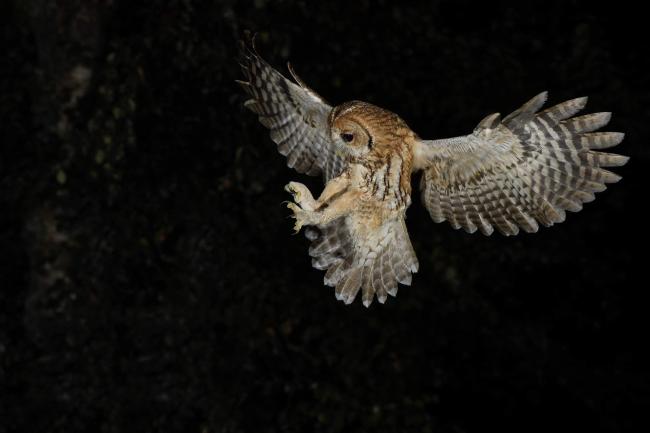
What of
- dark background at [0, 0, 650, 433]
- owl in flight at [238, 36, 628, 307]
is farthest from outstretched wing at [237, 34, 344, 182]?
dark background at [0, 0, 650, 433]

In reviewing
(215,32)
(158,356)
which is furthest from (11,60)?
(158,356)

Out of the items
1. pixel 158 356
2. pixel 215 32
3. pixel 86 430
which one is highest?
pixel 215 32

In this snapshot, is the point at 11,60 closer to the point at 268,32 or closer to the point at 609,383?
the point at 268,32

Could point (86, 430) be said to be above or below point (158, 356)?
below

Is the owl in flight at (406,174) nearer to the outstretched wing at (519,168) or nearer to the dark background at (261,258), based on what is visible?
the outstretched wing at (519,168)

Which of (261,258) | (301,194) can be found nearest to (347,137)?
(301,194)

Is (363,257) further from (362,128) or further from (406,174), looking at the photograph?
(362,128)

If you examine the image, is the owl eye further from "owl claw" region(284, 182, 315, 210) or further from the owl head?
"owl claw" region(284, 182, 315, 210)
